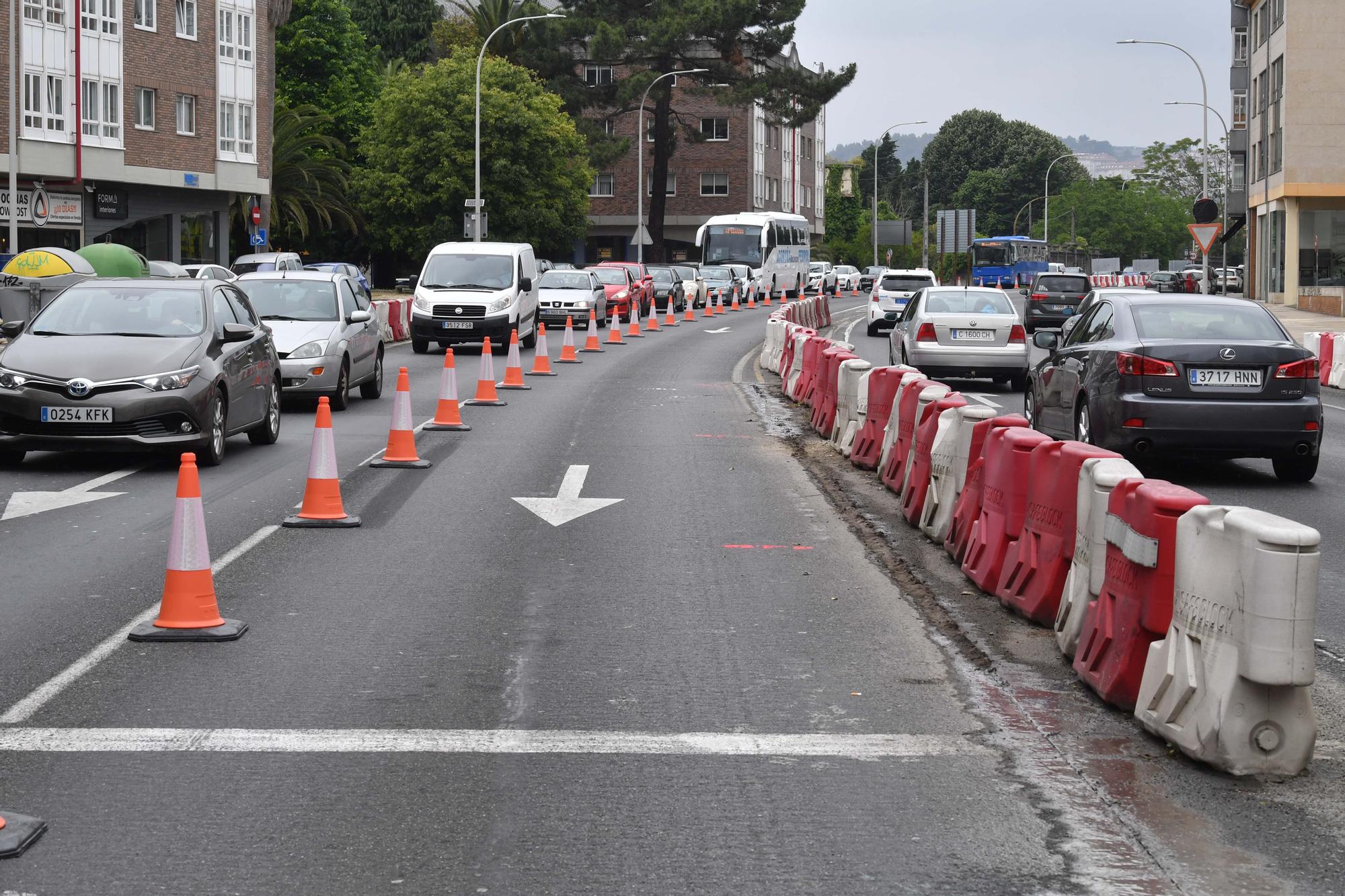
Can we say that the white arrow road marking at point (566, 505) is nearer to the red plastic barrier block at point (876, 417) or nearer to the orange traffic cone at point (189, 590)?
the red plastic barrier block at point (876, 417)

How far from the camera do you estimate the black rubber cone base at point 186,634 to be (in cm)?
768

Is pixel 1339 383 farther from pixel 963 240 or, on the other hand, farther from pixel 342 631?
pixel 963 240

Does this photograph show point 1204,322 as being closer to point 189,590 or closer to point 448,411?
point 448,411

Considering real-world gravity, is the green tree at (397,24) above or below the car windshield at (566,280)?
above

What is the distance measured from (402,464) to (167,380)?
6.64 ft

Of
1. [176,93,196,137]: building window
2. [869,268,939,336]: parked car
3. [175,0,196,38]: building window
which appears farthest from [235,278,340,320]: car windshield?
[175,0,196,38]: building window

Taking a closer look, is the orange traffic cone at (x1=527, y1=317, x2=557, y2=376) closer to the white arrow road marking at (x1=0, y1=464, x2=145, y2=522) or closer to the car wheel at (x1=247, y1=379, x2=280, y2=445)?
the car wheel at (x1=247, y1=379, x2=280, y2=445)

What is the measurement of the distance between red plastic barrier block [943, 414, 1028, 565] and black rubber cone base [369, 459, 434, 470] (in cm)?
565

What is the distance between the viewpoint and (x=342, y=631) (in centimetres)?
791

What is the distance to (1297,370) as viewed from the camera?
13.4m

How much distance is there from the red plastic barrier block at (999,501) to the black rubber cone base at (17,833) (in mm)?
5134

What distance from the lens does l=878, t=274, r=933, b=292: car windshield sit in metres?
40.1

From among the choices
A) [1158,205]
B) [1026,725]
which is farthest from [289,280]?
[1158,205]

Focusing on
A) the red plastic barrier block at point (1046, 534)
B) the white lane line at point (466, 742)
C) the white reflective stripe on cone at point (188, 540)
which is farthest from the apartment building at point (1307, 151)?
the white lane line at point (466, 742)
